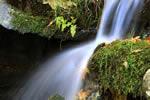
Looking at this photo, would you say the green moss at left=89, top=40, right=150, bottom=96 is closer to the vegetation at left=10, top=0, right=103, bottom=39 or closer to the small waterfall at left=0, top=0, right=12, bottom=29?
the vegetation at left=10, top=0, right=103, bottom=39

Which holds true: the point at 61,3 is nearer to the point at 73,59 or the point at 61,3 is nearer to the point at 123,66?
the point at 73,59

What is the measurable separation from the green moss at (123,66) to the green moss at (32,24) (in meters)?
1.92

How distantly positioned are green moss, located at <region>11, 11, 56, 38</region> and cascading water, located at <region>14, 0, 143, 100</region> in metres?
0.96

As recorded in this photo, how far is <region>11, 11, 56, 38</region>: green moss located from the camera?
3336mm

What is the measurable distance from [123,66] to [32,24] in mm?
2585

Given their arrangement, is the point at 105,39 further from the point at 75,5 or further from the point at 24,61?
the point at 24,61

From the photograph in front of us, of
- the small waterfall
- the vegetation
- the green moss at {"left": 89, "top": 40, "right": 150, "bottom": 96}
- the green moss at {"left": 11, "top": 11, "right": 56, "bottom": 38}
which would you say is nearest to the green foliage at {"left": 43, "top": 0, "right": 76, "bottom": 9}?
the vegetation

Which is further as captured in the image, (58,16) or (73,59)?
(73,59)

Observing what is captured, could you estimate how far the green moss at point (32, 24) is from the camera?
3336mm

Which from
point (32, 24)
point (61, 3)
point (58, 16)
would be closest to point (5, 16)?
point (32, 24)

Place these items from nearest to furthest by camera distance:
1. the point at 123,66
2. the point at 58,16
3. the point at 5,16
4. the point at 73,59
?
the point at 123,66, the point at 5,16, the point at 58,16, the point at 73,59

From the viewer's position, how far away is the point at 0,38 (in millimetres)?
3742

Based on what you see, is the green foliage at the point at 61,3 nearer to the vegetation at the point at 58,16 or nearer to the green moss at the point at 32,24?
the vegetation at the point at 58,16

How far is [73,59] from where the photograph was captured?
12.2 feet
